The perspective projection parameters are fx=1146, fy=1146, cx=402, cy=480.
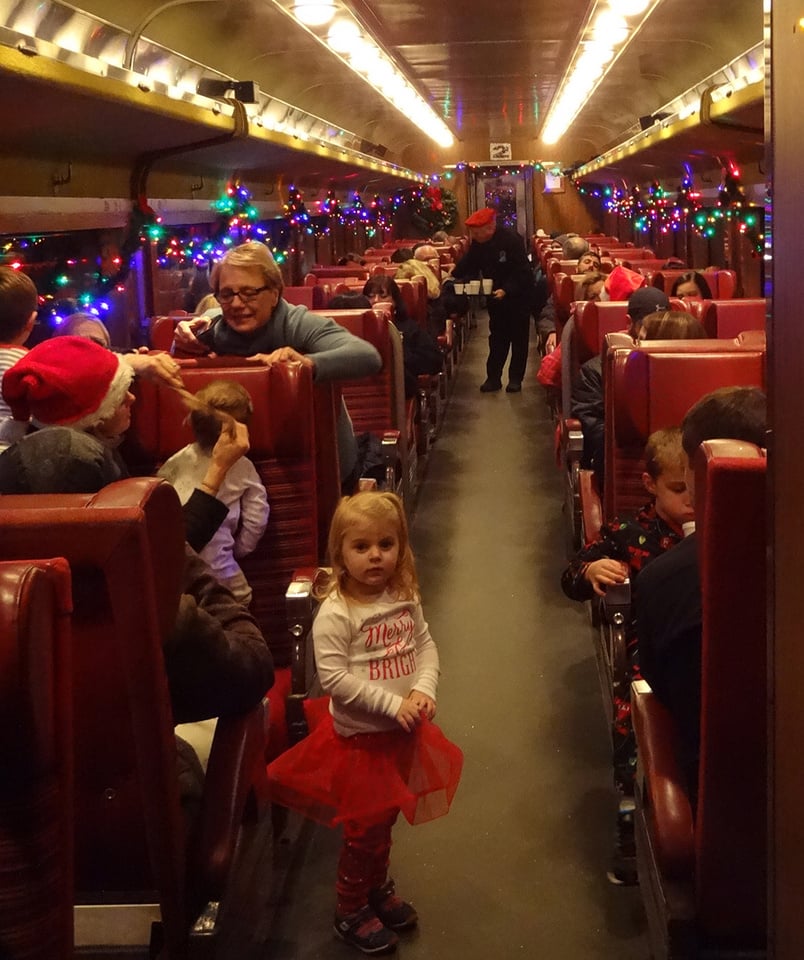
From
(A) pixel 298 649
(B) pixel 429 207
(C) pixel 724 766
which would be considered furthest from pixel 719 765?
(B) pixel 429 207

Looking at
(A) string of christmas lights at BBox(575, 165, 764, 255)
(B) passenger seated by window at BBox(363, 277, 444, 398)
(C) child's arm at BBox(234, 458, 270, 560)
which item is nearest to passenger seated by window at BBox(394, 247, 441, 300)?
(B) passenger seated by window at BBox(363, 277, 444, 398)

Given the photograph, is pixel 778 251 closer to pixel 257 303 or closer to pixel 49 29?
pixel 257 303

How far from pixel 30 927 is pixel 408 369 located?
6.23 meters

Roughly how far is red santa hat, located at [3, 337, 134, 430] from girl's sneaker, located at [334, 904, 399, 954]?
52.4 inches

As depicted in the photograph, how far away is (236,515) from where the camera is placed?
324 cm

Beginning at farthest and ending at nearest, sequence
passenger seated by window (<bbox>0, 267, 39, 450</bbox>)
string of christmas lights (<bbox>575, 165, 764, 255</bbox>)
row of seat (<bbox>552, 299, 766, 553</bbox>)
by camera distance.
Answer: string of christmas lights (<bbox>575, 165, 764, 255</bbox>) → row of seat (<bbox>552, 299, 766, 553</bbox>) → passenger seated by window (<bbox>0, 267, 39, 450</bbox>)

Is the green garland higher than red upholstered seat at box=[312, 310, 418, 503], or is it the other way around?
the green garland

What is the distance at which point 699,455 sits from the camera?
1.71 meters

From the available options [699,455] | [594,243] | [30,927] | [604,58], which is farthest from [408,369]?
[594,243]

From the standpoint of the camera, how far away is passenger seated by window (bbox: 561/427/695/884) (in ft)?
9.45

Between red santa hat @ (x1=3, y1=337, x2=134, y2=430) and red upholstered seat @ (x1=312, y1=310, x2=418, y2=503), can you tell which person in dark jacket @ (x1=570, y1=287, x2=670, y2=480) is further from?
red santa hat @ (x1=3, y1=337, x2=134, y2=430)

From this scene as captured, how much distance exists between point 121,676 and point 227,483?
4.88ft

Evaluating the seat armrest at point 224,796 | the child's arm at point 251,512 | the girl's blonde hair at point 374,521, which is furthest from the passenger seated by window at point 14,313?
the seat armrest at point 224,796

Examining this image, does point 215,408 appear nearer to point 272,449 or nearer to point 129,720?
point 272,449
